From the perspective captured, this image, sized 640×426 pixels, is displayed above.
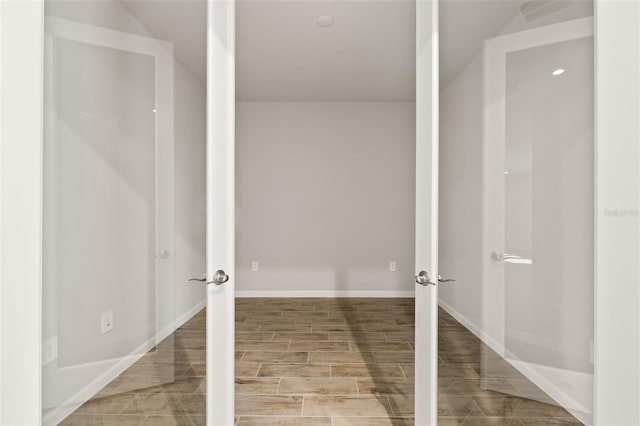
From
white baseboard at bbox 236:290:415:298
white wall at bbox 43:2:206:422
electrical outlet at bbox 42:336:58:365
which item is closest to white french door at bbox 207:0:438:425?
white wall at bbox 43:2:206:422

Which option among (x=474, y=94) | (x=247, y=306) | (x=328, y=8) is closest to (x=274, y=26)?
(x=328, y=8)

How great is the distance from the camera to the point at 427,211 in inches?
57.9

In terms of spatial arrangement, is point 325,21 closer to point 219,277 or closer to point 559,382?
point 219,277

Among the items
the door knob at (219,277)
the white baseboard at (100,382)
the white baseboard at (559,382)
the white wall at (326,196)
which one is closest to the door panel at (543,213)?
the white baseboard at (559,382)

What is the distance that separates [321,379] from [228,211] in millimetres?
1535

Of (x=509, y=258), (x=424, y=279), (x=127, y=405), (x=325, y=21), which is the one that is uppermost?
(x=325, y=21)

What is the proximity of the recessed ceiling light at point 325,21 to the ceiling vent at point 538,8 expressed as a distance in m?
1.84

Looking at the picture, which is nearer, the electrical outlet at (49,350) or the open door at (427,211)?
the electrical outlet at (49,350)

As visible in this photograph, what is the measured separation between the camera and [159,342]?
1315mm

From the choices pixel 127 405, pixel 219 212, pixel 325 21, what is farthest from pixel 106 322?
pixel 325 21

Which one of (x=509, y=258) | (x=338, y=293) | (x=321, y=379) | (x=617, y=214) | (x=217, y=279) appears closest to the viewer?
(x=617, y=214)

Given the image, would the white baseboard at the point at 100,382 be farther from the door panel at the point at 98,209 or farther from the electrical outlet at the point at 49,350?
the electrical outlet at the point at 49,350

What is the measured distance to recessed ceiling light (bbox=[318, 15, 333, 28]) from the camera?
2682 millimetres

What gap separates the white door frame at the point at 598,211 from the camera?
94 cm
